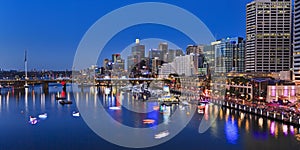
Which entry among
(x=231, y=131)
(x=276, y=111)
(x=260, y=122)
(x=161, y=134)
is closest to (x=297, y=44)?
(x=276, y=111)

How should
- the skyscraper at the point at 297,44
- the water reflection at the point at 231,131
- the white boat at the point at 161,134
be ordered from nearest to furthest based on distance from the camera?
the water reflection at the point at 231,131 < the white boat at the point at 161,134 < the skyscraper at the point at 297,44

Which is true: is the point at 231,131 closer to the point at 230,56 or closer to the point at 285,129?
the point at 285,129

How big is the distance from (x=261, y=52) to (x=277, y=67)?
1.68 metres

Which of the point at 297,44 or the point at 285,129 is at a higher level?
the point at 297,44

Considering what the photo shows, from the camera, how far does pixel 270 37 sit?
912 inches

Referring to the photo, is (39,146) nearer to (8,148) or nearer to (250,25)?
(8,148)

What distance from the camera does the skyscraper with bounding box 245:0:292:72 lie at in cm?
2272

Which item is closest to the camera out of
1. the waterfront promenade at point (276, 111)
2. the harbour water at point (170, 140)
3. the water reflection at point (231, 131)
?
the harbour water at point (170, 140)

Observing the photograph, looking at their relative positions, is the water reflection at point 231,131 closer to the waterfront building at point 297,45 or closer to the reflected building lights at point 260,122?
the reflected building lights at point 260,122

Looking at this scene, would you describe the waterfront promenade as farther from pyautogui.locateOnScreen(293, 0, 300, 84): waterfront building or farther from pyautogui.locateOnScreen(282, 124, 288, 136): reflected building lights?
pyautogui.locateOnScreen(293, 0, 300, 84): waterfront building

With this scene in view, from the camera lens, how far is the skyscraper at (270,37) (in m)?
22.7

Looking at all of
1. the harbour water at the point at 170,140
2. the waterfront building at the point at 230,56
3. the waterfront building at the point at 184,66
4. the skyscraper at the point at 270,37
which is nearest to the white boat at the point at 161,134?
the harbour water at the point at 170,140

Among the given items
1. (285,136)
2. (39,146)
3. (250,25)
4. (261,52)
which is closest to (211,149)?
(285,136)

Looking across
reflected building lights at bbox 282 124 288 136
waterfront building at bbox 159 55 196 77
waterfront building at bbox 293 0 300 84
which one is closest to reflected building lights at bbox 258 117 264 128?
reflected building lights at bbox 282 124 288 136
